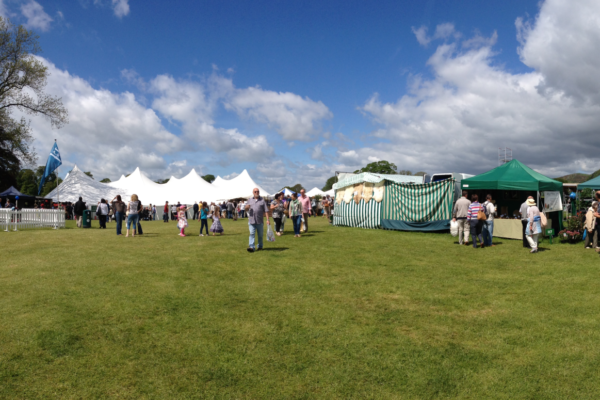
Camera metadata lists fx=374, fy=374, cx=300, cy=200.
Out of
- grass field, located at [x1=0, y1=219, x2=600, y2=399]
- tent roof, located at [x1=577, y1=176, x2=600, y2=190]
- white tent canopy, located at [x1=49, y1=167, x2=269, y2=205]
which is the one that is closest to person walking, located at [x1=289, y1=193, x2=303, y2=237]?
grass field, located at [x1=0, y1=219, x2=600, y2=399]

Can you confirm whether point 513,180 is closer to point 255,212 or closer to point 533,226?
point 533,226

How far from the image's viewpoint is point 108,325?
15.3 ft

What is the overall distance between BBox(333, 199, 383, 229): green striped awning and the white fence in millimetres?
14556

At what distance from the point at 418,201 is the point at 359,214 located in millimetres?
3683

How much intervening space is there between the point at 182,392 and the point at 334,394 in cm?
131

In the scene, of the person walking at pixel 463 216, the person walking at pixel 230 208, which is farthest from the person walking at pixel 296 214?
the person walking at pixel 230 208

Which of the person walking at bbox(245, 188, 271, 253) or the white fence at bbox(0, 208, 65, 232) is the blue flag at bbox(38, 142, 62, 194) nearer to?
the white fence at bbox(0, 208, 65, 232)

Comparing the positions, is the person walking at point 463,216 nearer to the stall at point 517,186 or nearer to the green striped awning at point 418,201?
the stall at point 517,186

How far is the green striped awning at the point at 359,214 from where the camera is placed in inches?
718

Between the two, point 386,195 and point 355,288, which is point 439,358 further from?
point 386,195

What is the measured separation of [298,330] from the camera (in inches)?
180

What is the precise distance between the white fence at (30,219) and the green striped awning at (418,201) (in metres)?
16.5

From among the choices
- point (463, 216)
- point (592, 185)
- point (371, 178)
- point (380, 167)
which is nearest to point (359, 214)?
point (371, 178)

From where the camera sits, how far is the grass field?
336 cm
